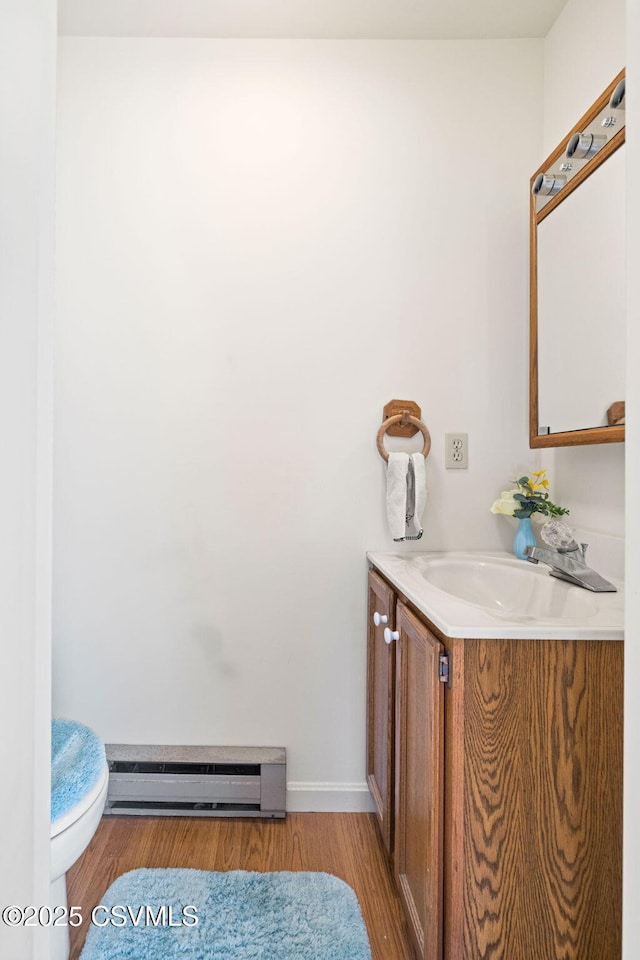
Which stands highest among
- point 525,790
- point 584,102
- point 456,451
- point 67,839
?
point 584,102

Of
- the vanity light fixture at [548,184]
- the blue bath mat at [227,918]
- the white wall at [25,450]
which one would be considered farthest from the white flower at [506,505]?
the white wall at [25,450]

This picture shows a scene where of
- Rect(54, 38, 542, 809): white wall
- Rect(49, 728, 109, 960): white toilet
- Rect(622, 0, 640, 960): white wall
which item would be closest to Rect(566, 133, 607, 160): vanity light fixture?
Rect(54, 38, 542, 809): white wall

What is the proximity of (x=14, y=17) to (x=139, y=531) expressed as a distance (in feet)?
5.23

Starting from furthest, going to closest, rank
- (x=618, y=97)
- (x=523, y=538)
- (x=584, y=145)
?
1. (x=523, y=538)
2. (x=584, y=145)
3. (x=618, y=97)

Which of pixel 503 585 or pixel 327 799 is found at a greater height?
pixel 503 585

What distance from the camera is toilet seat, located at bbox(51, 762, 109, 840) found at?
3.42ft

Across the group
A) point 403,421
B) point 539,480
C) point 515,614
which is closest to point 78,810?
point 515,614

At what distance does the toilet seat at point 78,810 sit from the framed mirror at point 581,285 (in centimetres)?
142

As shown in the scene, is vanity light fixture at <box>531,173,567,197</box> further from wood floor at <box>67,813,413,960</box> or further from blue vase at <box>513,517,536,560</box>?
wood floor at <box>67,813,413,960</box>

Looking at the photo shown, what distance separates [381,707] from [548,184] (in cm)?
160

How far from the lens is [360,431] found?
1855 millimetres

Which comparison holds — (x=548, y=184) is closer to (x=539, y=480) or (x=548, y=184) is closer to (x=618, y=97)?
(x=618, y=97)

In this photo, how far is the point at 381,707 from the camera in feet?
5.26

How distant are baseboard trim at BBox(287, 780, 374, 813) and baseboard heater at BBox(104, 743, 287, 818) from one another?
2.9 inches
